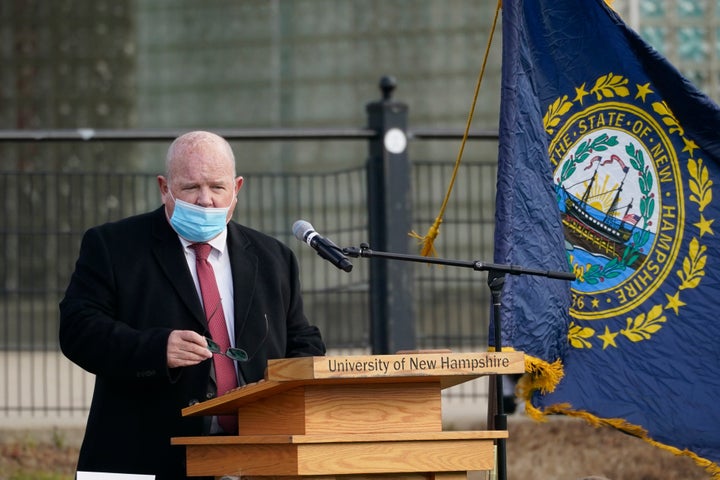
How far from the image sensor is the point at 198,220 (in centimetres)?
476

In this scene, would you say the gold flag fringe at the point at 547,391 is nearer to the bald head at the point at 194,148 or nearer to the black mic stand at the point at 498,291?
the black mic stand at the point at 498,291

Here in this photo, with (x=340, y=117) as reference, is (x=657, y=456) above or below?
below

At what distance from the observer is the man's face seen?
476 centimetres

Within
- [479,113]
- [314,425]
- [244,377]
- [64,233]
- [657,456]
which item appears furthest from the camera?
[479,113]

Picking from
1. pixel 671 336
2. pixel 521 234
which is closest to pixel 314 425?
pixel 521 234

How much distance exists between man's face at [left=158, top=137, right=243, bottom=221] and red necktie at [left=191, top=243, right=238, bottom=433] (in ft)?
0.77

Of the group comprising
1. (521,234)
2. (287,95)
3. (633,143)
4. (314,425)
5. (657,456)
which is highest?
(287,95)

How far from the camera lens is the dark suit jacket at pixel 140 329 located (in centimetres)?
468

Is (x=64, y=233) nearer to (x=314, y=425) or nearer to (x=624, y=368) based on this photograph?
(x=624, y=368)

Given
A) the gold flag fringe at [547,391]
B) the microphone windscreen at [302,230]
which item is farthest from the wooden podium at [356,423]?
the gold flag fringe at [547,391]

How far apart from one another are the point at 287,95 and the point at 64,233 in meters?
5.43

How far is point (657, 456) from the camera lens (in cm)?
773

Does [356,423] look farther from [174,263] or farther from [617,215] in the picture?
[617,215]

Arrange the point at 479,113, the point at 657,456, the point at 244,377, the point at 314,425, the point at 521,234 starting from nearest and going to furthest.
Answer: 1. the point at 314,425
2. the point at 244,377
3. the point at 521,234
4. the point at 657,456
5. the point at 479,113
